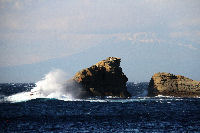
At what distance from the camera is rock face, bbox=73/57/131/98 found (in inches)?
3553

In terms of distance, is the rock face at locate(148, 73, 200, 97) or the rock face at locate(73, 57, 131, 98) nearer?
the rock face at locate(73, 57, 131, 98)

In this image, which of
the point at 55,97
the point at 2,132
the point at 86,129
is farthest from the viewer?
the point at 55,97

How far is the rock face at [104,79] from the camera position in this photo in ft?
296

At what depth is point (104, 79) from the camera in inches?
3688

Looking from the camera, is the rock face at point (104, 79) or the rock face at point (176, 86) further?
the rock face at point (176, 86)

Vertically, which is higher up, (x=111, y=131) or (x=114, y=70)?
(x=114, y=70)

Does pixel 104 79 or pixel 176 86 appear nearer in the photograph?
pixel 104 79

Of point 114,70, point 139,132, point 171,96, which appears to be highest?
point 114,70

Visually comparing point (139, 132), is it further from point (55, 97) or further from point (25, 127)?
point (55, 97)

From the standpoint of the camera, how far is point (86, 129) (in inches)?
1371

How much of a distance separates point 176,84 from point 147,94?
12.7 metres

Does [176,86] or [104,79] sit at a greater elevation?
[104,79]

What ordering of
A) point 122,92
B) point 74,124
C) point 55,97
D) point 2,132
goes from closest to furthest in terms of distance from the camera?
1. point 2,132
2. point 74,124
3. point 55,97
4. point 122,92

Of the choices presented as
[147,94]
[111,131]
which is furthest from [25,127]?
[147,94]
